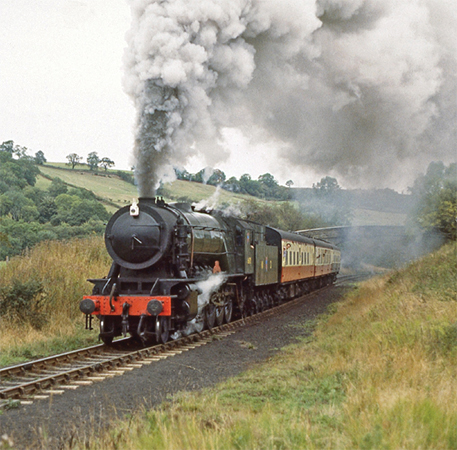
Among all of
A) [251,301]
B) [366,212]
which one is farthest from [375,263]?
[251,301]

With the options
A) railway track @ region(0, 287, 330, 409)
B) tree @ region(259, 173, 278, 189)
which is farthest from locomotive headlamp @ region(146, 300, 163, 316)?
tree @ region(259, 173, 278, 189)

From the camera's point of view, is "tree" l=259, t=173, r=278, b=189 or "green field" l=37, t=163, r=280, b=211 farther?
"tree" l=259, t=173, r=278, b=189

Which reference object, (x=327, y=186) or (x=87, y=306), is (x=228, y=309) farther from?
(x=327, y=186)

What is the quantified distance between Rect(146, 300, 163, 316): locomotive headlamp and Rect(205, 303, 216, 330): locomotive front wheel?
3.12m

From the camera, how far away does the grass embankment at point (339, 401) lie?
14.9 ft

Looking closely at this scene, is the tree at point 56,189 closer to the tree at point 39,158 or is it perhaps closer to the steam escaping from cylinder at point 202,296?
the tree at point 39,158

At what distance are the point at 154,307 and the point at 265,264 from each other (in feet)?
→ 28.4

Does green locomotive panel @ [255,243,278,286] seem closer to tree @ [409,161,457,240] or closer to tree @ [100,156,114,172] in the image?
tree @ [409,161,457,240]

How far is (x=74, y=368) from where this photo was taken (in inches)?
361

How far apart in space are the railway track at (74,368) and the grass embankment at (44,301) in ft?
3.31

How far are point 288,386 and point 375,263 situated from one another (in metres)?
64.8

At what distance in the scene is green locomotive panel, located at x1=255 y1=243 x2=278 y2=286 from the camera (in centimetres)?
1789

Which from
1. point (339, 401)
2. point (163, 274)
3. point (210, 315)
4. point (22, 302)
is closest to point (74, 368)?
point (163, 274)

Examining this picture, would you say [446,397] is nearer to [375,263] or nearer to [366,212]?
[366,212]
